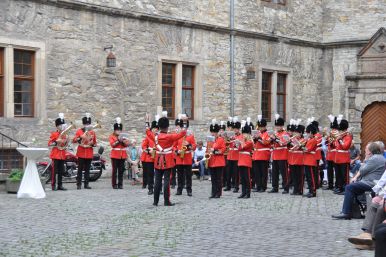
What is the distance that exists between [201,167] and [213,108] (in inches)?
106

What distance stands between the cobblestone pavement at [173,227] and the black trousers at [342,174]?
65.6 inches

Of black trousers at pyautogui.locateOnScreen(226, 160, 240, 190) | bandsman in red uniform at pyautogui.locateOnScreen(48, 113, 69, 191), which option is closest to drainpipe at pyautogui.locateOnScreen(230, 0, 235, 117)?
black trousers at pyautogui.locateOnScreen(226, 160, 240, 190)

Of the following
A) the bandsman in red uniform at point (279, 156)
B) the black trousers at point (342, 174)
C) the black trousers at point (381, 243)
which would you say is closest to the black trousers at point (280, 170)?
the bandsman in red uniform at point (279, 156)

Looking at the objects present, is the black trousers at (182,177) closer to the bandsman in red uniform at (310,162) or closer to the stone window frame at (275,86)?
the bandsman in red uniform at (310,162)

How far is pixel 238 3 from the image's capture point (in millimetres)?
24438

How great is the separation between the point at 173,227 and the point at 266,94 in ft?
52.9

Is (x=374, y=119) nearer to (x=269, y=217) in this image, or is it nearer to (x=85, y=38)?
(x=85, y=38)

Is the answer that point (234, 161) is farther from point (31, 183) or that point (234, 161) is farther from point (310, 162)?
point (31, 183)

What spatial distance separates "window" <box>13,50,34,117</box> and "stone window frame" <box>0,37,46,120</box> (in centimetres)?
13

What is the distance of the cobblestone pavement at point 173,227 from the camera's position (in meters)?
8.91

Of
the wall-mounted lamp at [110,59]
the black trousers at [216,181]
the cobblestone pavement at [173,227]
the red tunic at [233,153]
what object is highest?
the wall-mounted lamp at [110,59]

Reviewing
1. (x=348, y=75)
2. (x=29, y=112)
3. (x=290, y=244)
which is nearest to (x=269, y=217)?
(x=290, y=244)

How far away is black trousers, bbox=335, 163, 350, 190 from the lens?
56.2ft

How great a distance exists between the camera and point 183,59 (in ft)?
74.0
